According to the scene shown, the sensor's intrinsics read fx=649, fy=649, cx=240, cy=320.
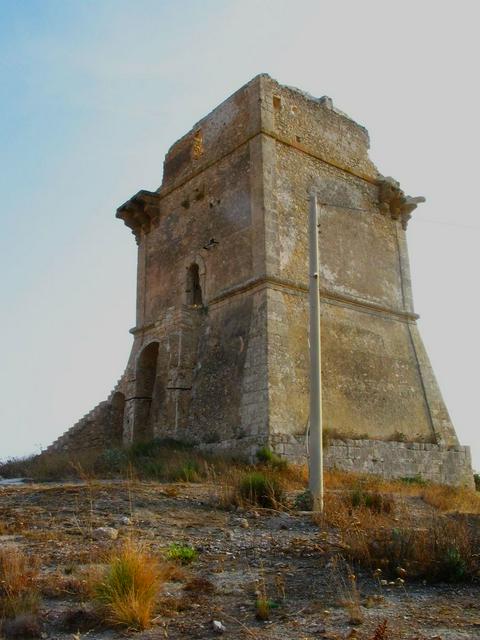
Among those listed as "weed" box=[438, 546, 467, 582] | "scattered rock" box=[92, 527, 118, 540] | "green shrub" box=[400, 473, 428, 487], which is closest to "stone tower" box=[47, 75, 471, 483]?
"green shrub" box=[400, 473, 428, 487]

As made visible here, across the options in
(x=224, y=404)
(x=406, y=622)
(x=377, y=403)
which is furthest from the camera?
(x=377, y=403)

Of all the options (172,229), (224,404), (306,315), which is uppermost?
(172,229)

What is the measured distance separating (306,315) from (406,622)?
11.2 metres

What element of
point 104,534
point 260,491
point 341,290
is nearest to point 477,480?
point 341,290

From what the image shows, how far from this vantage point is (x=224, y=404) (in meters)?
14.6

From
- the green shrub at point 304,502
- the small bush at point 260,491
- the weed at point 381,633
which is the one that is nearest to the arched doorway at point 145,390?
the small bush at point 260,491

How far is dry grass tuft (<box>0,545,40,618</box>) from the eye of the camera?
4.54 metres

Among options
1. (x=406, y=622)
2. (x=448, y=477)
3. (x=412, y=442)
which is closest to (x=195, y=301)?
(x=412, y=442)

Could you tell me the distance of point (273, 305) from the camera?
1459 centimetres

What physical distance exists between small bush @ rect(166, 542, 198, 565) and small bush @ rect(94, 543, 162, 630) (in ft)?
3.48

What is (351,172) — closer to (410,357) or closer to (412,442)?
(410,357)

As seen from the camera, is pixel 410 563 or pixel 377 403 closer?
pixel 410 563

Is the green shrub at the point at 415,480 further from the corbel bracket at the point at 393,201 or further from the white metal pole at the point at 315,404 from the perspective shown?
the corbel bracket at the point at 393,201

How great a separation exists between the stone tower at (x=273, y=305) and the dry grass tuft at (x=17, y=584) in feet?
26.3
